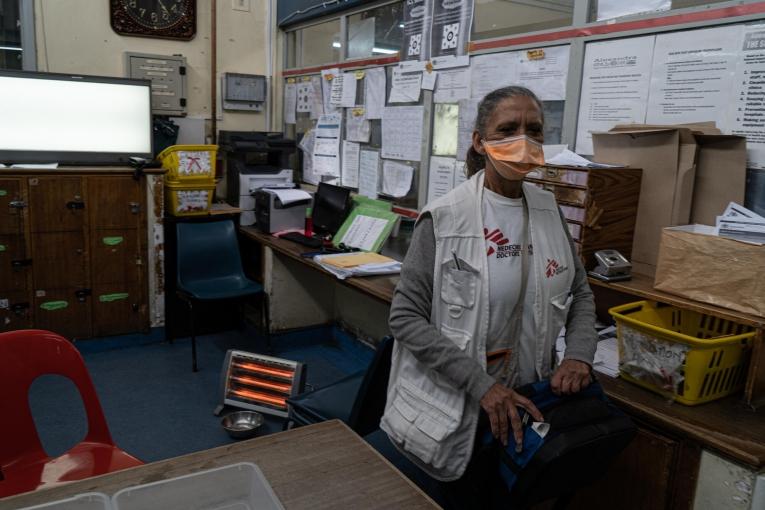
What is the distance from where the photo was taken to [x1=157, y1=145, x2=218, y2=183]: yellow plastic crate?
375cm

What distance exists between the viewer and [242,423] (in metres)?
2.82

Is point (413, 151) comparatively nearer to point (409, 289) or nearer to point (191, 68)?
point (409, 289)

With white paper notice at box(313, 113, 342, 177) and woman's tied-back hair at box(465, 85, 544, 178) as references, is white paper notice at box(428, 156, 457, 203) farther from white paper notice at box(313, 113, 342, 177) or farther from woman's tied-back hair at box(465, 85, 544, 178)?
woman's tied-back hair at box(465, 85, 544, 178)

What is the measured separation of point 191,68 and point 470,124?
8.06 feet

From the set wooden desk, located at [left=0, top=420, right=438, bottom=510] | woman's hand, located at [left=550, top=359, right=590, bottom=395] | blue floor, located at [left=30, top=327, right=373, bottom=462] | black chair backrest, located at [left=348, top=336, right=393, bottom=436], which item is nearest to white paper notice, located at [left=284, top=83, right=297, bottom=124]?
blue floor, located at [left=30, top=327, right=373, bottom=462]

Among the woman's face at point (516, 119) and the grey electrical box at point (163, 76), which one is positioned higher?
the grey electrical box at point (163, 76)

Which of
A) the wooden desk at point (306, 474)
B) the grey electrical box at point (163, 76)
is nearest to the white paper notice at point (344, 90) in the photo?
the grey electrical box at point (163, 76)

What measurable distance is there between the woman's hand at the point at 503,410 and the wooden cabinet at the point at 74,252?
3.01 m

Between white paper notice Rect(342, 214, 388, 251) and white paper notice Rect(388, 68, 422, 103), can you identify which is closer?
white paper notice Rect(388, 68, 422, 103)

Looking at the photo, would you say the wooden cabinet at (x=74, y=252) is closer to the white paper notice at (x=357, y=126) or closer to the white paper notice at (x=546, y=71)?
the white paper notice at (x=357, y=126)

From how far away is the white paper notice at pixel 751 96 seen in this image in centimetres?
170

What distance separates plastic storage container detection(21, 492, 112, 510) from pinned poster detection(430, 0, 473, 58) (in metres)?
2.37

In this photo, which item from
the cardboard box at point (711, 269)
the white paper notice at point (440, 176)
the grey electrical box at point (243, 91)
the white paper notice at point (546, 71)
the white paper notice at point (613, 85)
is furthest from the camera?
the grey electrical box at point (243, 91)

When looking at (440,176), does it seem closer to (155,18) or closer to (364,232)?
(364,232)
